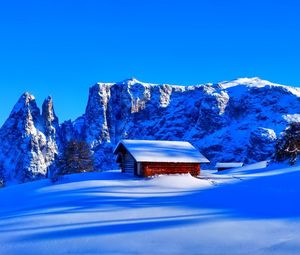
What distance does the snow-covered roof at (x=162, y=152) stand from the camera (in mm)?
35344

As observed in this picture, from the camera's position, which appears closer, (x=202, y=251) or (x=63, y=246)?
(x=202, y=251)

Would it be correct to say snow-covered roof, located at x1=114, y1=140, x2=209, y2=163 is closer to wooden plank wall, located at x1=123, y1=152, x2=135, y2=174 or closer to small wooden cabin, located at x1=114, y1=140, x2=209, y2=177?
small wooden cabin, located at x1=114, y1=140, x2=209, y2=177

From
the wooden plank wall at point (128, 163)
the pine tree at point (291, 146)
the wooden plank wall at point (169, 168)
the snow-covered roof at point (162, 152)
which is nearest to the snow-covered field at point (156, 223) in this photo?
the wooden plank wall at point (169, 168)

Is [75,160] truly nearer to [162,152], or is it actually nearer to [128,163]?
[128,163]

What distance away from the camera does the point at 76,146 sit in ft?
172

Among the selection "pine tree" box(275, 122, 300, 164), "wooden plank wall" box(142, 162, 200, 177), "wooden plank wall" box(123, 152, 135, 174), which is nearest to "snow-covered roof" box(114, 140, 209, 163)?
"wooden plank wall" box(142, 162, 200, 177)

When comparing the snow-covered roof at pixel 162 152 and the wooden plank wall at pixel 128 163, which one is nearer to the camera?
the snow-covered roof at pixel 162 152

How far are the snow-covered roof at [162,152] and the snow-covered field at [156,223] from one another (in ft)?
39.1

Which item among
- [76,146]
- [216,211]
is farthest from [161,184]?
[76,146]

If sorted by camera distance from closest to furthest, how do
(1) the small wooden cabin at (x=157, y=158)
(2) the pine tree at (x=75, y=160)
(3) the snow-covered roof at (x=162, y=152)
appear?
(1) the small wooden cabin at (x=157, y=158), (3) the snow-covered roof at (x=162, y=152), (2) the pine tree at (x=75, y=160)

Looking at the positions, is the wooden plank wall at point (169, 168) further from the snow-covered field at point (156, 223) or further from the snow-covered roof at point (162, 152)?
the snow-covered field at point (156, 223)

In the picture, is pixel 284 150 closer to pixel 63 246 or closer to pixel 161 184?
pixel 161 184

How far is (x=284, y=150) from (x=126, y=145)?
16.3 m

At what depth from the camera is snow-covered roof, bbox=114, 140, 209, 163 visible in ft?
116
